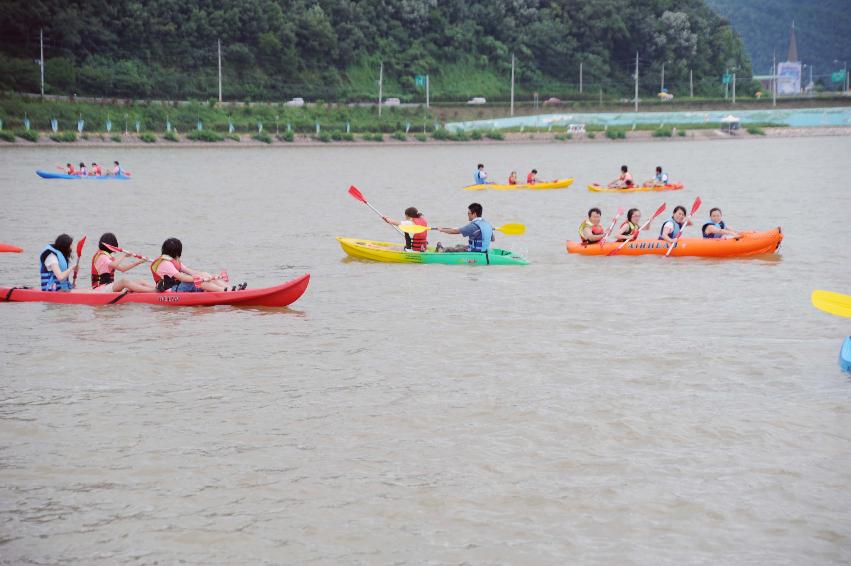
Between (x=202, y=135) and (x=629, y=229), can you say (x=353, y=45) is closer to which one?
(x=202, y=135)

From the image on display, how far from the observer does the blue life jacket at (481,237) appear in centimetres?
1720

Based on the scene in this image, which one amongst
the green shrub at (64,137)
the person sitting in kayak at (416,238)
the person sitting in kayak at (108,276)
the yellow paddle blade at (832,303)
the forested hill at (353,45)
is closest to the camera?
the yellow paddle blade at (832,303)

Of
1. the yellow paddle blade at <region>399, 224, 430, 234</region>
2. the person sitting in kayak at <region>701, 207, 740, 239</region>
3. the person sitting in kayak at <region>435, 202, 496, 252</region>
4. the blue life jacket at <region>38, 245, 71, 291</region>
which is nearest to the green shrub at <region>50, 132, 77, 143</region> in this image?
the person sitting in kayak at <region>435, 202, 496, 252</region>

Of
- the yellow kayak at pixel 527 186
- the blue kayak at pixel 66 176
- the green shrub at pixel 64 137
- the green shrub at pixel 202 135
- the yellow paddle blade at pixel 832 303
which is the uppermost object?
the green shrub at pixel 202 135

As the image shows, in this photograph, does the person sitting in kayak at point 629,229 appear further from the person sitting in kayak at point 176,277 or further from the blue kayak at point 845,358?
the blue kayak at point 845,358

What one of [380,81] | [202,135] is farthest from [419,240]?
[380,81]

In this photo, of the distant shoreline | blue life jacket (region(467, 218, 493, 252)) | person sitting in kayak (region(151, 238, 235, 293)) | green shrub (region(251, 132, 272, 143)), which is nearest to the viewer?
person sitting in kayak (region(151, 238, 235, 293))

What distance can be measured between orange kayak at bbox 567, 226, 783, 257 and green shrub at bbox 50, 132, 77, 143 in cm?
5124

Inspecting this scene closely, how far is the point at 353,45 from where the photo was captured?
99562mm

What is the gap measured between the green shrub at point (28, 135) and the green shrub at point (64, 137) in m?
1.41

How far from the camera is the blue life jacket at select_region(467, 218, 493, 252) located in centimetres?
1720

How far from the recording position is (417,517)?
7125mm

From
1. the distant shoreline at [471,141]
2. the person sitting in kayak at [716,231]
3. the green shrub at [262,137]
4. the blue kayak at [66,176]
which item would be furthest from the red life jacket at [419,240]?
the green shrub at [262,137]

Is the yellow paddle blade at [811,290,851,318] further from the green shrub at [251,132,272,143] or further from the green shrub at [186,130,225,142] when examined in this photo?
the green shrub at [251,132,272,143]
